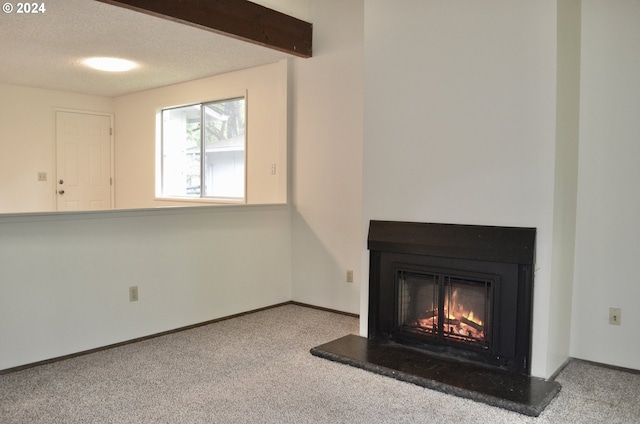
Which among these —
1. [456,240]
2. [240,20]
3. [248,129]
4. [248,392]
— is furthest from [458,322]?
[248,129]

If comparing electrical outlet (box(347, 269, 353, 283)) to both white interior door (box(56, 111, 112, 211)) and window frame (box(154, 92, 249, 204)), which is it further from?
white interior door (box(56, 111, 112, 211))

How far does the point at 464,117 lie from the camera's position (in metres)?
3.08

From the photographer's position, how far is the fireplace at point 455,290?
286 cm

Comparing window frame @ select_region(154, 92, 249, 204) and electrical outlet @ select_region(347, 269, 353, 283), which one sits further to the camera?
window frame @ select_region(154, 92, 249, 204)

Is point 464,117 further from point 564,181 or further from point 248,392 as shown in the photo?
point 248,392

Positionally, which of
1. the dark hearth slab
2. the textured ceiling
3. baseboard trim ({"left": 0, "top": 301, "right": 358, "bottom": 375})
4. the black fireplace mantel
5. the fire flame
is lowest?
baseboard trim ({"left": 0, "top": 301, "right": 358, "bottom": 375})

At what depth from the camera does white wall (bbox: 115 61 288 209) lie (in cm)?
486

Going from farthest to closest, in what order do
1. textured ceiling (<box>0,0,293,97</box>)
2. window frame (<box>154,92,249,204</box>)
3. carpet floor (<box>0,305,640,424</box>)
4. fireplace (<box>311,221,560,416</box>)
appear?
window frame (<box>154,92,249,204</box>), textured ceiling (<box>0,0,293,97</box>), fireplace (<box>311,221,560,416</box>), carpet floor (<box>0,305,640,424</box>)

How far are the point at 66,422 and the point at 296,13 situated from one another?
3683 millimetres

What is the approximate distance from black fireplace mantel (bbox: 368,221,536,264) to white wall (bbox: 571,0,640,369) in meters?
0.64

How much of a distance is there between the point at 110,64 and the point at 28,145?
2.20 meters

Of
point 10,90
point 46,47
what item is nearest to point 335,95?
point 46,47

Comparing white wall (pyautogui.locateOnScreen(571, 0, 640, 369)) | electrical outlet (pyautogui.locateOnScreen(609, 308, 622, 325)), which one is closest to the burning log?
white wall (pyautogui.locateOnScreen(571, 0, 640, 369))

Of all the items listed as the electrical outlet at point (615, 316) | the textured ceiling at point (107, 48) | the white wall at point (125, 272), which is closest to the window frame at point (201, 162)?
the textured ceiling at point (107, 48)
